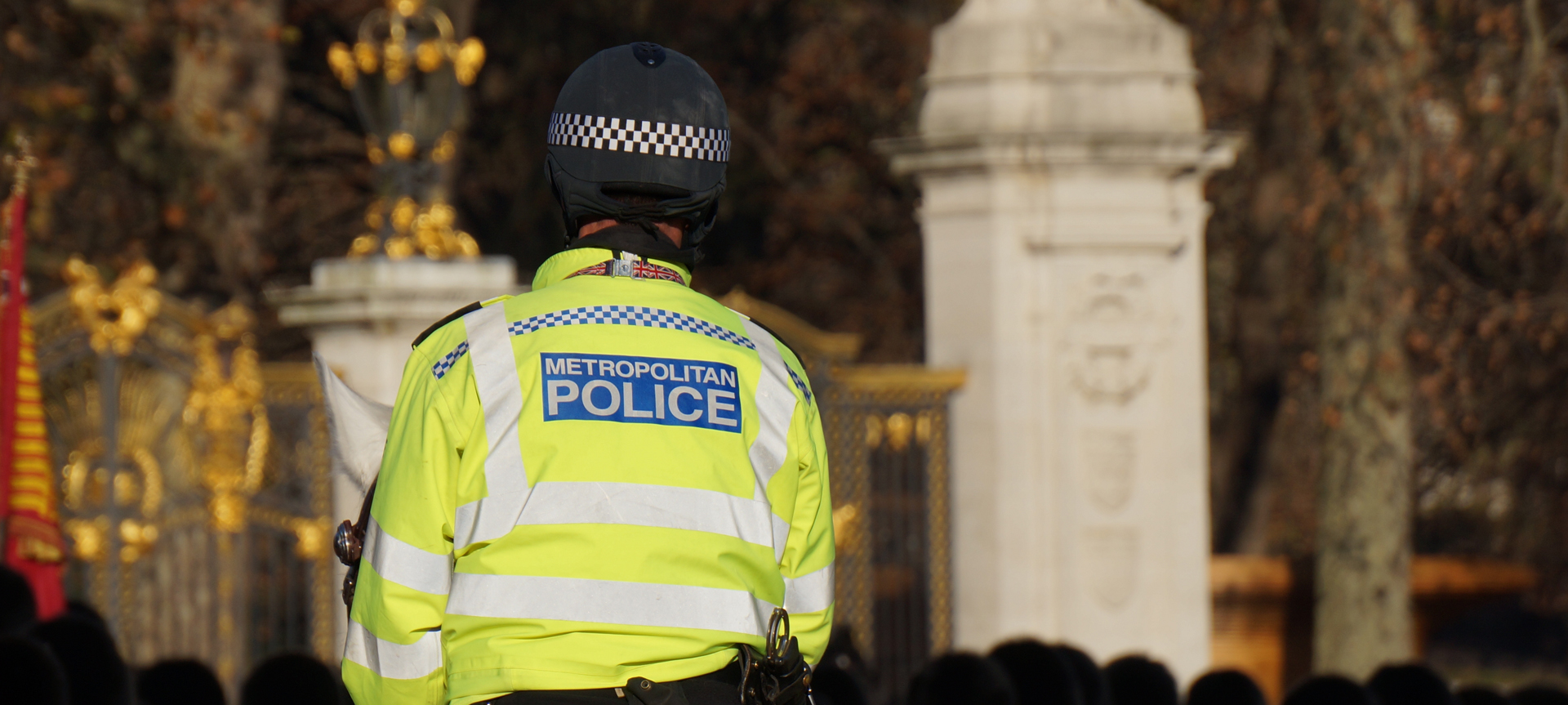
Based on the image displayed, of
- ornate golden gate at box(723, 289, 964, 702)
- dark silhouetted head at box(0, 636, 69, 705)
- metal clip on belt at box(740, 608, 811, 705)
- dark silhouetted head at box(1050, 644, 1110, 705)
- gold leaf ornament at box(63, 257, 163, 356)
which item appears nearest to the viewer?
metal clip on belt at box(740, 608, 811, 705)

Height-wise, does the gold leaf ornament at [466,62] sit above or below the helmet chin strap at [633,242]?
above

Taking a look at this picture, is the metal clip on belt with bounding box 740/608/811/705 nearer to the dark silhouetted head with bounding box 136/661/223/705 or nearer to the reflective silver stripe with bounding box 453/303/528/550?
the reflective silver stripe with bounding box 453/303/528/550

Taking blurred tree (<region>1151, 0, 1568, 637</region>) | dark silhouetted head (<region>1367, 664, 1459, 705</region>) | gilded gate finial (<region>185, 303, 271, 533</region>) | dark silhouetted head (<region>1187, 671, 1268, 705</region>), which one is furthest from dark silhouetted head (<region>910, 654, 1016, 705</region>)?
blurred tree (<region>1151, 0, 1568, 637</region>)

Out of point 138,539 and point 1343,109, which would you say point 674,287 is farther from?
point 1343,109

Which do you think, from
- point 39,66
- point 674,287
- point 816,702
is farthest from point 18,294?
point 39,66

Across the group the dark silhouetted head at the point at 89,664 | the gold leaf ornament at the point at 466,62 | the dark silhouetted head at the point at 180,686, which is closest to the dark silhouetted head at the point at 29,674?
the dark silhouetted head at the point at 89,664

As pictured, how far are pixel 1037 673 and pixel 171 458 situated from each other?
3920 mm

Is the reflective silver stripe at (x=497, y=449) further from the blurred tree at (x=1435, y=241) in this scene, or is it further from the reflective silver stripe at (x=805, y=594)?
the blurred tree at (x=1435, y=241)

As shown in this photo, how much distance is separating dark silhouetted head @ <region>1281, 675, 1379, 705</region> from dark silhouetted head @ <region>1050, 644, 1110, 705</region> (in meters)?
0.55

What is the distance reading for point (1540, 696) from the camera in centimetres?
597

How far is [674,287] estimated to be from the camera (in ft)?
9.82

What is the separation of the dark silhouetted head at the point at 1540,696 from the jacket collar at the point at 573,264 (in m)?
3.80

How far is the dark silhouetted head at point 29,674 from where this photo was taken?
4391 mm

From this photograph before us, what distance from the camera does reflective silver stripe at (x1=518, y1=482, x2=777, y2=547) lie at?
2.76 m
